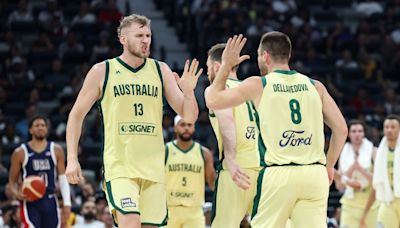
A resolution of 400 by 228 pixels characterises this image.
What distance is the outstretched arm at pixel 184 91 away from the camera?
1051 centimetres

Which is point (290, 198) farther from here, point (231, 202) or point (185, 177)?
point (185, 177)

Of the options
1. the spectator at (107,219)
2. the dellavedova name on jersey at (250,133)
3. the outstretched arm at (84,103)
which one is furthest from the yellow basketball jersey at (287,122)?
the spectator at (107,219)

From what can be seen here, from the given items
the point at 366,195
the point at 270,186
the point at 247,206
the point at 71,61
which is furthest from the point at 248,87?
the point at 71,61

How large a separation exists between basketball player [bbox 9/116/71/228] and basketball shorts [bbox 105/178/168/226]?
4.64 m

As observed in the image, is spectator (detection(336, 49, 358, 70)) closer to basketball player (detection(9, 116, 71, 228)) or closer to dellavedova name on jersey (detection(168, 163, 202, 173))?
basketball player (detection(9, 116, 71, 228))

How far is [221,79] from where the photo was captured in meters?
9.72

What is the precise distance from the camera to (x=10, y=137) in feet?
69.1

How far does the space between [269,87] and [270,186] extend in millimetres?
895

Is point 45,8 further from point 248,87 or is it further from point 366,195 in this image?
point 248,87

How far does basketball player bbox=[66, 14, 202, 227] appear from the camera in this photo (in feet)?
33.5

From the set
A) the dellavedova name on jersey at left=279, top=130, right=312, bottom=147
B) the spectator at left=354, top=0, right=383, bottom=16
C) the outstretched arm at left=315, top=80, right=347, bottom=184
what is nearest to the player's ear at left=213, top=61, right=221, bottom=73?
the outstretched arm at left=315, top=80, right=347, bottom=184

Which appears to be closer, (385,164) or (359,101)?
(385,164)

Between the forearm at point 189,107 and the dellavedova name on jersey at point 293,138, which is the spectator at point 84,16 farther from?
the dellavedova name on jersey at point 293,138

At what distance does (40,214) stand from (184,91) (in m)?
4.97
